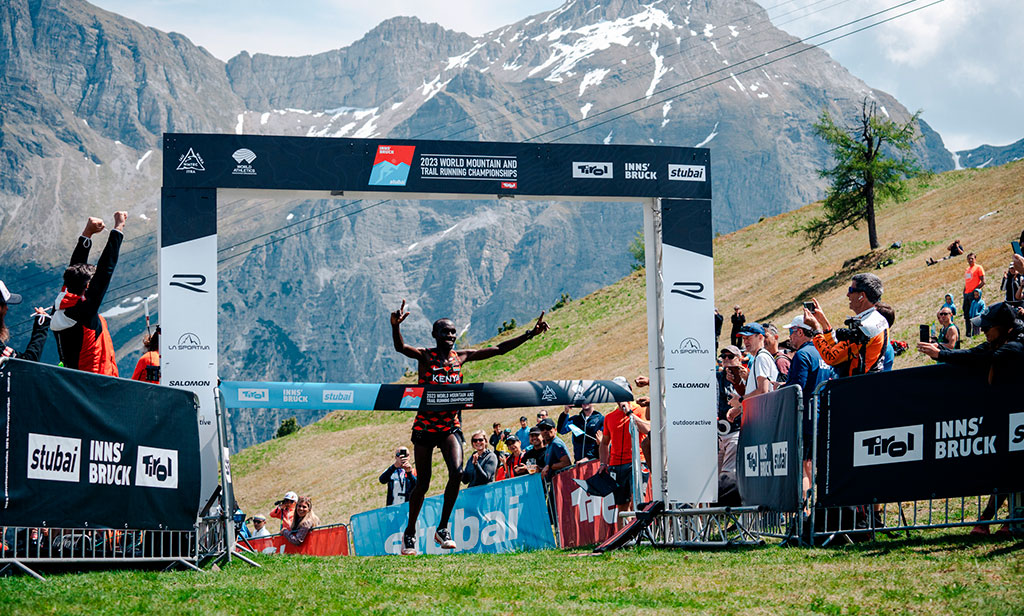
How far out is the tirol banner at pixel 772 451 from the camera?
30.3 ft

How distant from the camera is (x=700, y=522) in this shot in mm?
11211

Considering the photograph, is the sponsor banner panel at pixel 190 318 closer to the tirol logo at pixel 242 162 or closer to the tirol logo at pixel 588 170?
the tirol logo at pixel 242 162

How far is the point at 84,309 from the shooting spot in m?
8.81

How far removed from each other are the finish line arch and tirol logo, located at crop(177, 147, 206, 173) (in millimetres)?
11

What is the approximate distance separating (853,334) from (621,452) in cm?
396

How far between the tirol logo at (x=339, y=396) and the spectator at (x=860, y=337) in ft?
17.2

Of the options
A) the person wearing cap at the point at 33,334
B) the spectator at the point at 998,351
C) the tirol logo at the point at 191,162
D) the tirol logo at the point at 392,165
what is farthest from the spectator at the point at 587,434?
the person wearing cap at the point at 33,334

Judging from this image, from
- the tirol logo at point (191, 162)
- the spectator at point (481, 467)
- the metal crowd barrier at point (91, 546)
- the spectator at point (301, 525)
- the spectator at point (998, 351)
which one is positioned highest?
the tirol logo at point (191, 162)

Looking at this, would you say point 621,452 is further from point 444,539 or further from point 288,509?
point 288,509

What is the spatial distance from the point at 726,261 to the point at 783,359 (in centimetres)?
5268

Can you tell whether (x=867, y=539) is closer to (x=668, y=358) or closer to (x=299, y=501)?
(x=668, y=358)

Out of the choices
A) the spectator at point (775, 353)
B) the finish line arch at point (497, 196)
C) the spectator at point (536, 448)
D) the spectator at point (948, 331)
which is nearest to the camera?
the finish line arch at point (497, 196)

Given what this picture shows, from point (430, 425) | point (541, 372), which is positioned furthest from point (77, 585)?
point (541, 372)

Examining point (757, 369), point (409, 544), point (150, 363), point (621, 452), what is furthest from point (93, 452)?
point (621, 452)
